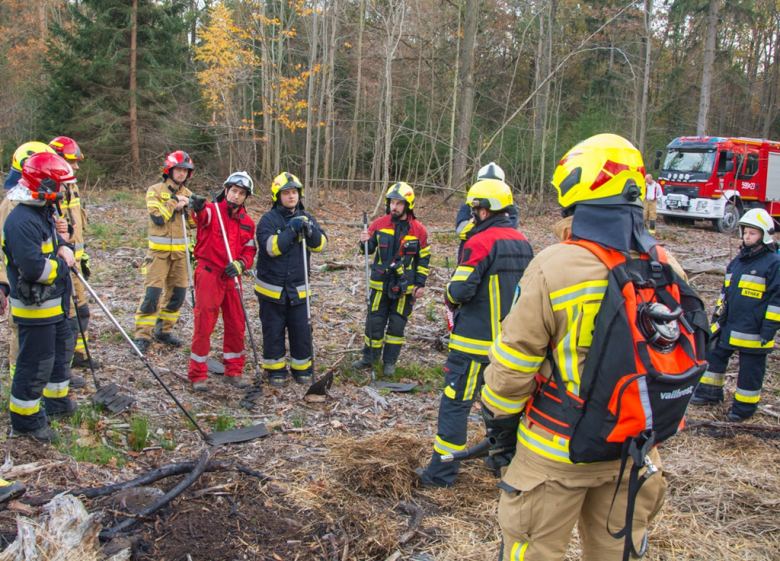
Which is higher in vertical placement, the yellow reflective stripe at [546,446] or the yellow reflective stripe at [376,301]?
the yellow reflective stripe at [546,446]

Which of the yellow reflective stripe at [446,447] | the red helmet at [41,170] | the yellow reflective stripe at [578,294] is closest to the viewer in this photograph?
the yellow reflective stripe at [578,294]

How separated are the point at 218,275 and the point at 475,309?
2.89m

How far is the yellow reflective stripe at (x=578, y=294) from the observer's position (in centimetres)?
218

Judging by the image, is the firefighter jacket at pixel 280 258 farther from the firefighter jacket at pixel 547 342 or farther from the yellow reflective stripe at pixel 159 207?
the firefighter jacket at pixel 547 342

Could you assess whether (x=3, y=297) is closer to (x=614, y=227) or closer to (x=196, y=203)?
(x=196, y=203)

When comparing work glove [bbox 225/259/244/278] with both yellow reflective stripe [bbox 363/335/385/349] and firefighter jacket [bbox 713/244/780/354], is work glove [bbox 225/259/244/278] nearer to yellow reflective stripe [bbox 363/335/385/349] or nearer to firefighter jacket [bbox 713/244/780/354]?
yellow reflective stripe [bbox 363/335/385/349]

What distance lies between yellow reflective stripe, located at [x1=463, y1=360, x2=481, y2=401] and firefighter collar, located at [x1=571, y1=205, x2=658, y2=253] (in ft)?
6.70

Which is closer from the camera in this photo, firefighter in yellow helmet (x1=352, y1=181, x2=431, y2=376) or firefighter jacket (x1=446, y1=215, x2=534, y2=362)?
firefighter jacket (x1=446, y1=215, x2=534, y2=362)

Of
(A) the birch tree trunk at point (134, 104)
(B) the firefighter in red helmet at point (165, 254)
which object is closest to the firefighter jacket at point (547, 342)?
(B) the firefighter in red helmet at point (165, 254)

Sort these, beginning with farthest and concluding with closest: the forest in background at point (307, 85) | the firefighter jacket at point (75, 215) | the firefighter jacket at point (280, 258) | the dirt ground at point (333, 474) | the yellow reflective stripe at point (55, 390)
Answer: the forest in background at point (307, 85), the firefighter jacket at point (75, 215), the firefighter jacket at point (280, 258), the yellow reflective stripe at point (55, 390), the dirt ground at point (333, 474)

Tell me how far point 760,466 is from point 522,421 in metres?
3.54

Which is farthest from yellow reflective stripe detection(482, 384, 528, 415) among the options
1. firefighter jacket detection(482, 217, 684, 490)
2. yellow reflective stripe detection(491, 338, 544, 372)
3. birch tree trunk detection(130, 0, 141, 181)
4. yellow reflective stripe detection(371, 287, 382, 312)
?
birch tree trunk detection(130, 0, 141, 181)

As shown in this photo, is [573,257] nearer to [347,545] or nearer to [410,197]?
[347,545]

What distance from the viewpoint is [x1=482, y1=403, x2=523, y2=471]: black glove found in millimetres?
2512
